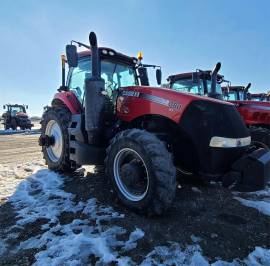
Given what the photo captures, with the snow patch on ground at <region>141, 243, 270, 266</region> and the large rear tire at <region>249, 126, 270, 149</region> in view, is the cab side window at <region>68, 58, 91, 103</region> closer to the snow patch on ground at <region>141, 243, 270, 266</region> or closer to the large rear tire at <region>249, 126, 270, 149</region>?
the snow patch on ground at <region>141, 243, 270, 266</region>

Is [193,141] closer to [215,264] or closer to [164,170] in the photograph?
[164,170]

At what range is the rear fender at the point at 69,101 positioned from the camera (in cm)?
539

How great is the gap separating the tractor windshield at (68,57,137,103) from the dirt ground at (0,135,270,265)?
1901 mm

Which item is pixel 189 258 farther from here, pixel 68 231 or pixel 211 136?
pixel 211 136

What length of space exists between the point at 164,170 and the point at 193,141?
0.60 metres

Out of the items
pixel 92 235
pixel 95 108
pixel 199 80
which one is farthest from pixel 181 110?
pixel 199 80

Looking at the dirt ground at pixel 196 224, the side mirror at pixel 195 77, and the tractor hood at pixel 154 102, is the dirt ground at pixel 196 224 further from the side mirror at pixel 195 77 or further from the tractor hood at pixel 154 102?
the side mirror at pixel 195 77

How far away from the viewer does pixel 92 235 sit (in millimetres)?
3115

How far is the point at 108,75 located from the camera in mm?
5410

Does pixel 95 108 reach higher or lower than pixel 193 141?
higher

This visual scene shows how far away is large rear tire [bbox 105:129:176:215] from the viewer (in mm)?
3344

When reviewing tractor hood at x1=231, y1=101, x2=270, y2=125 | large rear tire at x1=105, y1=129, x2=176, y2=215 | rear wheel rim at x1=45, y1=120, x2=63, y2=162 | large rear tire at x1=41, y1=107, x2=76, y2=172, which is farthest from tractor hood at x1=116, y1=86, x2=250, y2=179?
tractor hood at x1=231, y1=101, x2=270, y2=125

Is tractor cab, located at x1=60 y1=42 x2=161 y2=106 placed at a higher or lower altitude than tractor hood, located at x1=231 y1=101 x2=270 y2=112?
higher

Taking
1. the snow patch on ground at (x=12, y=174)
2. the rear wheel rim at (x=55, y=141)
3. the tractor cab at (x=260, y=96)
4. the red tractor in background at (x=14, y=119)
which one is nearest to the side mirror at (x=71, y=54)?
the rear wheel rim at (x=55, y=141)
